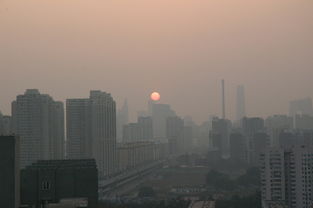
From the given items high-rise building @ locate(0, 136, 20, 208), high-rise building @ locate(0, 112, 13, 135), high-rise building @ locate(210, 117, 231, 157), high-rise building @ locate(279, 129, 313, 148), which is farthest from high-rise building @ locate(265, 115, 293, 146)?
high-rise building @ locate(0, 136, 20, 208)

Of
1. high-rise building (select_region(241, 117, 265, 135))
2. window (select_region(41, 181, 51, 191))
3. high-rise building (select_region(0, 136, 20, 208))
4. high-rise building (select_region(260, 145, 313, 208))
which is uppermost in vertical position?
high-rise building (select_region(241, 117, 265, 135))

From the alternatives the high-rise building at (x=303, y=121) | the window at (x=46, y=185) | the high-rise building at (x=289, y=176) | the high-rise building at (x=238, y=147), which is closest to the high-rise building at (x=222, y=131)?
the high-rise building at (x=238, y=147)

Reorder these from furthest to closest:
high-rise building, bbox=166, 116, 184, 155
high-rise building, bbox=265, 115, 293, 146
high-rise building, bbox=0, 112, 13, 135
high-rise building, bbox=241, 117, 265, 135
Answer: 1. high-rise building, bbox=166, 116, 184, 155
2. high-rise building, bbox=241, 117, 265, 135
3. high-rise building, bbox=265, 115, 293, 146
4. high-rise building, bbox=0, 112, 13, 135

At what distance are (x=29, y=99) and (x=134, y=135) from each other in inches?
267

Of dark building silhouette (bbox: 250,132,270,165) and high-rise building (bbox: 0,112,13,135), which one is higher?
high-rise building (bbox: 0,112,13,135)

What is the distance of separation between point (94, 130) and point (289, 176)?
423cm

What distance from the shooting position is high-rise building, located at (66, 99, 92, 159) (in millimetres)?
8188

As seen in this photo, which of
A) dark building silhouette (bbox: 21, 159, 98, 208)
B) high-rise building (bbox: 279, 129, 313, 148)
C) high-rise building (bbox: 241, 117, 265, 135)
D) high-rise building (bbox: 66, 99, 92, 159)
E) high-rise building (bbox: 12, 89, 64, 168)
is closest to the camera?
dark building silhouette (bbox: 21, 159, 98, 208)

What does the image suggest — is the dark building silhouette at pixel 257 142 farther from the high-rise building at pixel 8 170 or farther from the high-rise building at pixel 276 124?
the high-rise building at pixel 8 170

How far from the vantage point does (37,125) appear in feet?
24.5

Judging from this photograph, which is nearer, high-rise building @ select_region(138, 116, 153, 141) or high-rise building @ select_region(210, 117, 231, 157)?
high-rise building @ select_region(210, 117, 231, 157)

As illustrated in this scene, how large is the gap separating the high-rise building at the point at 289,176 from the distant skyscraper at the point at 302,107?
4.33 metres

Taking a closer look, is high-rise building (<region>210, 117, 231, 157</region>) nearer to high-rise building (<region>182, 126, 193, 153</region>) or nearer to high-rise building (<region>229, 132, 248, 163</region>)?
high-rise building (<region>229, 132, 248, 163</region>)

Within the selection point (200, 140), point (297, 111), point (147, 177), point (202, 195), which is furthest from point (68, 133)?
point (200, 140)
